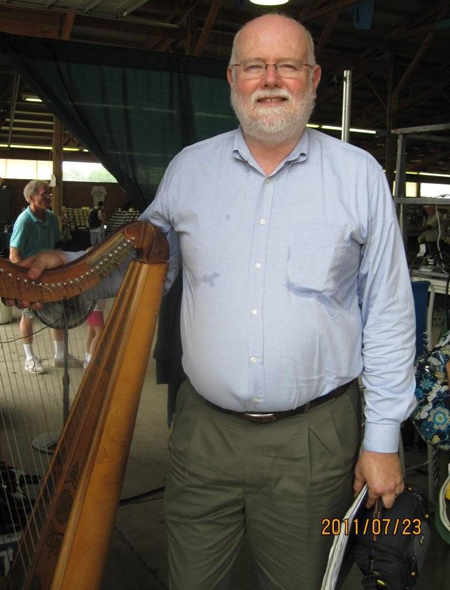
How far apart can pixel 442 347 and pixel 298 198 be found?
0.79m

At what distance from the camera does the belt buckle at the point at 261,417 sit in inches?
62.9

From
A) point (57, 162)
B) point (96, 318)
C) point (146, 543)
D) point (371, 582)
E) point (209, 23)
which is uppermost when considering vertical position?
point (209, 23)

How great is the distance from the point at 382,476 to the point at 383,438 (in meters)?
0.08

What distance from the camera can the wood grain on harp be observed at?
1.55 m

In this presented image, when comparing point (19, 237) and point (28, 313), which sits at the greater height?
point (19, 237)

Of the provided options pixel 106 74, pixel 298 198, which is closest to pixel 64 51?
pixel 106 74

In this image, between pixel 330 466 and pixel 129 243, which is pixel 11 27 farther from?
pixel 330 466

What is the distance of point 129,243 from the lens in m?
1.64

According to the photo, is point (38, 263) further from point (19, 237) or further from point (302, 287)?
point (19, 237)

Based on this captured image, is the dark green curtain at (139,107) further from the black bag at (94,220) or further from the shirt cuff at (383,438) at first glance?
the black bag at (94,220)

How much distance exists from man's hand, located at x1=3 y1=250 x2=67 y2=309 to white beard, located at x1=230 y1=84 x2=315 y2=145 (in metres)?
0.56

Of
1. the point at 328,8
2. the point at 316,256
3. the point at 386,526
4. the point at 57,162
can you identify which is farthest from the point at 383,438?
the point at 57,162

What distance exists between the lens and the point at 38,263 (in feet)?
5.52

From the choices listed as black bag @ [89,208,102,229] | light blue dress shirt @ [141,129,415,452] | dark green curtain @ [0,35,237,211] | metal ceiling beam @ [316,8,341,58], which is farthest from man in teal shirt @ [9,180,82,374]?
black bag @ [89,208,102,229]
